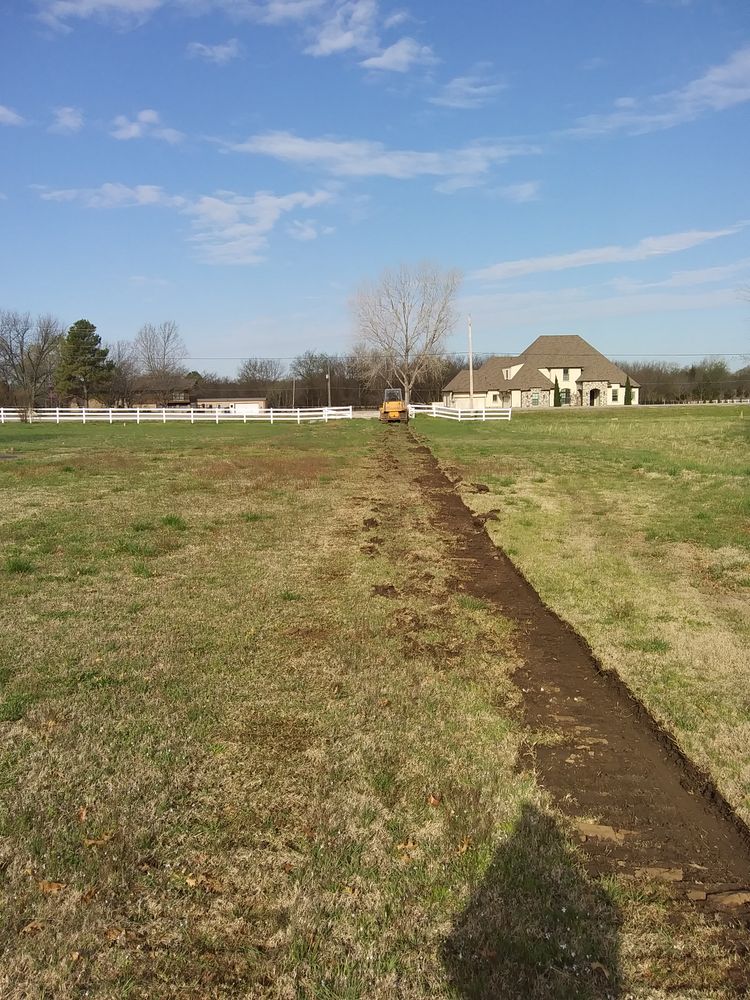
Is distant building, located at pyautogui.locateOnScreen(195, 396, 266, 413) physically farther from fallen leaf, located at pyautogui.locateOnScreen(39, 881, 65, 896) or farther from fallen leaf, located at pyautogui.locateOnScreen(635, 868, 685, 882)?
fallen leaf, located at pyautogui.locateOnScreen(635, 868, 685, 882)

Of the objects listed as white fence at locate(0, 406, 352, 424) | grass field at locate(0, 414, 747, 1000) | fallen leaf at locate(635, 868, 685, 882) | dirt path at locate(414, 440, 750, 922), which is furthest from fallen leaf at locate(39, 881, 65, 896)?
white fence at locate(0, 406, 352, 424)

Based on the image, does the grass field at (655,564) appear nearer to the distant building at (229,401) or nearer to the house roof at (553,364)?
the house roof at (553,364)

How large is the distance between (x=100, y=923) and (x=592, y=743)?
2.83 meters

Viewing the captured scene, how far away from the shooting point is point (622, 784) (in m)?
3.60

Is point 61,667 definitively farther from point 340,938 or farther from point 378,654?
point 340,938

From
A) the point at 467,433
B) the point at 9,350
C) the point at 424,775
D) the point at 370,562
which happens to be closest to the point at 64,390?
the point at 9,350

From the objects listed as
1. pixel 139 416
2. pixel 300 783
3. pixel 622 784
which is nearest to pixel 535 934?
pixel 622 784

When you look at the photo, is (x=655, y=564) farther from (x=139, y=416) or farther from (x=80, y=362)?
(x=80, y=362)

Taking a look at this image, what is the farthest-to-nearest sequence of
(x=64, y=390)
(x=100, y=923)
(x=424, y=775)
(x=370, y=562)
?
(x=64, y=390)
(x=370, y=562)
(x=424, y=775)
(x=100, y=923)

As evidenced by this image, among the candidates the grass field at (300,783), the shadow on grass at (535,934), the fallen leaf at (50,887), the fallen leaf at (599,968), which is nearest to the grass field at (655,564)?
the grass field at (300,783)

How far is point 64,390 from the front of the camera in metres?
71.8

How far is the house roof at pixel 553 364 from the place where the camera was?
69438 mm

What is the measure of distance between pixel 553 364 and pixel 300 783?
233ft

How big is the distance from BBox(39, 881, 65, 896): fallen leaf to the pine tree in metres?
76.3
